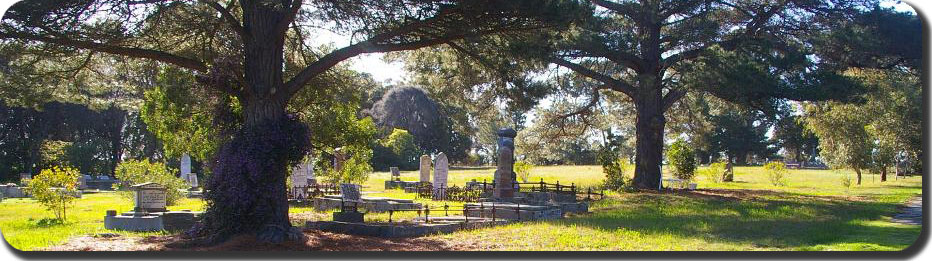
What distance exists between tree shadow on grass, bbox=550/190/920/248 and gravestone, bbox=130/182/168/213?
9.07 metres

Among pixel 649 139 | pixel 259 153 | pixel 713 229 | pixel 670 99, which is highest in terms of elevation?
pixel 670 99

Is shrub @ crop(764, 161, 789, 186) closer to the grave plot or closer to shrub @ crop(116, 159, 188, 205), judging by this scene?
shrub @ crop(116, 159, 188, 205)

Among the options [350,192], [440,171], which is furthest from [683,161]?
[350,192]

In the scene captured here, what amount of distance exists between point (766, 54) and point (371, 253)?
15905 millimetres

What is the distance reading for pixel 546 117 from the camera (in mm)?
33125

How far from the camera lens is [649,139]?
29375 millimetres

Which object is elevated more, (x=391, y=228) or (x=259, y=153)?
(x=259, y=153)

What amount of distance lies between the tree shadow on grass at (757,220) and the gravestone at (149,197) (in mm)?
9067

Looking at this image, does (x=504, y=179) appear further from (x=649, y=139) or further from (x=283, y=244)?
(x=283, y=244)

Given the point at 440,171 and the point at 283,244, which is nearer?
the point at 283,244

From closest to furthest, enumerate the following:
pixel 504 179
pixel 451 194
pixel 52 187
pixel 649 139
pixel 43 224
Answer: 1. pixel 43 224
2. pixel 52 187
3. pixel 504 179
4. pixel 451 194
5. pixel 649 139

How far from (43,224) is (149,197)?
2.37 metres

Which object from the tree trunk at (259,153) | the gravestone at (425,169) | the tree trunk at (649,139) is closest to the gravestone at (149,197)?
the tree trunk at (259,153)

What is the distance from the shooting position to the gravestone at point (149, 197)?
17.4 metres
